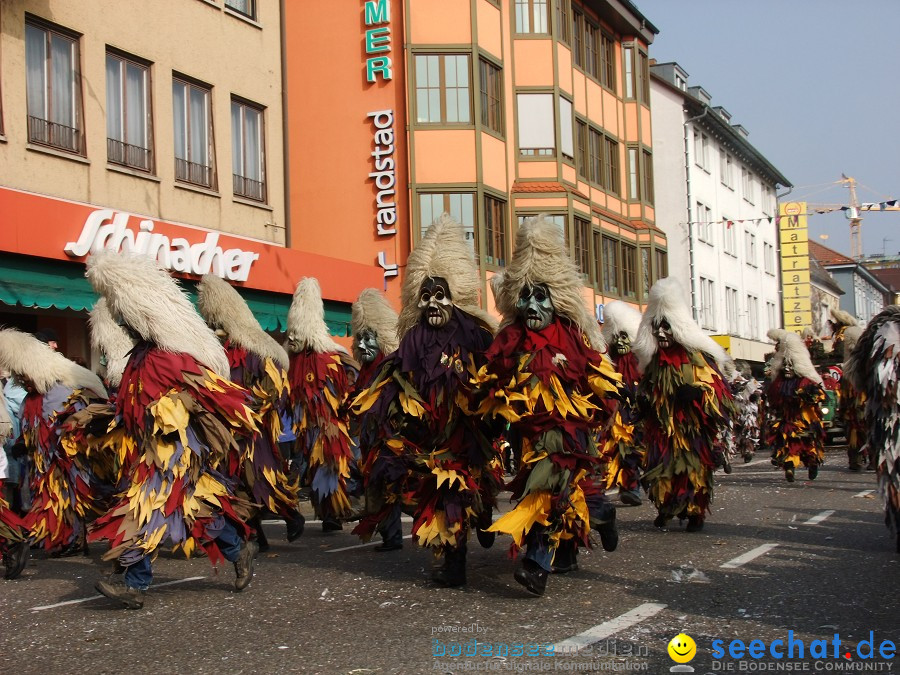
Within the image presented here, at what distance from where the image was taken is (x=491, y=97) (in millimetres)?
27812

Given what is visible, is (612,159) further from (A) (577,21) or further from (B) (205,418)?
(B) (205,418)

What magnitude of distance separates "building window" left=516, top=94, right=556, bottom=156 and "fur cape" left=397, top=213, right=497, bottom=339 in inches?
868

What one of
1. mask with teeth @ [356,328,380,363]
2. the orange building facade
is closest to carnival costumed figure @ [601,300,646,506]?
mask with teeth @ [356,328,380,363]

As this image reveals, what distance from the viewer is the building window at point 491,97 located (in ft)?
89.8

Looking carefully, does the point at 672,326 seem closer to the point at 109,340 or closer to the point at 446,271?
the point at 446,271

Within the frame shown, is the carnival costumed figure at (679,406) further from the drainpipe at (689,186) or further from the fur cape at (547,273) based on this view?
the drainpipe at (689,186)

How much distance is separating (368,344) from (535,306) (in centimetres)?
370

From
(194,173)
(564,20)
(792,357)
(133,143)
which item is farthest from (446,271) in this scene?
(564,20)

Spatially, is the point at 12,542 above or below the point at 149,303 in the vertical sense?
below

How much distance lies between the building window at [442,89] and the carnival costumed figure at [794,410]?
1336cm

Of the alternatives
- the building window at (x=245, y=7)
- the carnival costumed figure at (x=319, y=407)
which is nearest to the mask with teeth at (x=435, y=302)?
the carnival costumed figure at (x=319, y=407)

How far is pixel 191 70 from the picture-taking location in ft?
61.5

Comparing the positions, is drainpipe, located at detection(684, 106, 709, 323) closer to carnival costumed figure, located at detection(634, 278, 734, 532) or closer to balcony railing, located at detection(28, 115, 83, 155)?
balcony railing, located at detection(28, 115, 83, 155)

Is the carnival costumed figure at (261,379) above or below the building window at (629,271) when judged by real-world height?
below
